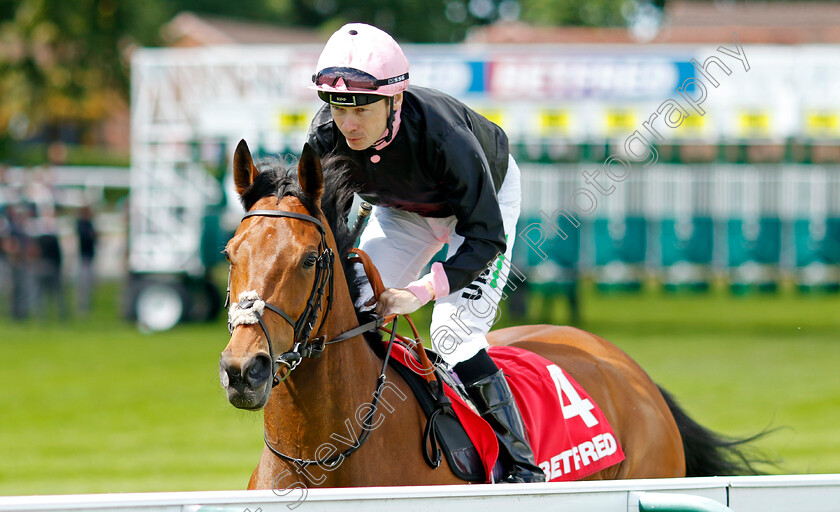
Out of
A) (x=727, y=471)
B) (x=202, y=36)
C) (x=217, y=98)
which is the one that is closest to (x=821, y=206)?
(x=217, y=98)

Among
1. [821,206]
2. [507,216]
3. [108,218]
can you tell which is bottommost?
[108,218]

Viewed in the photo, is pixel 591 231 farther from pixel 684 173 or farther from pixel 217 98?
pixel 217 98

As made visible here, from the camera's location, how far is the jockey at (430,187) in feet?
9.27

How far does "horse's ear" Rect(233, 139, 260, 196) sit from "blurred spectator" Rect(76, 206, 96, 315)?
13.1 meters

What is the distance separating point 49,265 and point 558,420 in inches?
504

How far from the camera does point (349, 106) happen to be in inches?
111

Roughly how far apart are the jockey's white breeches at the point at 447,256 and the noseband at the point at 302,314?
25.1 inches

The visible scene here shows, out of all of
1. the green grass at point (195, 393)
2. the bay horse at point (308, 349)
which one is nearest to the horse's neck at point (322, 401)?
the bay horse at point (308, 349)

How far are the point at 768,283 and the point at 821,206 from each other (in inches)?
106

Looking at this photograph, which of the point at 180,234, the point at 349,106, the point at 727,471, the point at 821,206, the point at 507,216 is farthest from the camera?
the point at 821,206

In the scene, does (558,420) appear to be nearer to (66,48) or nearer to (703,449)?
(703,449)

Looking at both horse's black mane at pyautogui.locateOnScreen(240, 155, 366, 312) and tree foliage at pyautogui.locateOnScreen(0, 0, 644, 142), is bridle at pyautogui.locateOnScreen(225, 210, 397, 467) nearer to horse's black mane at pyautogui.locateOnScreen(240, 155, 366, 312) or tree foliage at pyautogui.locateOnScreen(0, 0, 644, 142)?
horse's black mane at pyautogui.locateOnScreen(240, 155, 366, 312)

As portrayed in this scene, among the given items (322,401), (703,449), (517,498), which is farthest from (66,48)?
(517,498)

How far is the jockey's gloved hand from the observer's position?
2867 millimetres
